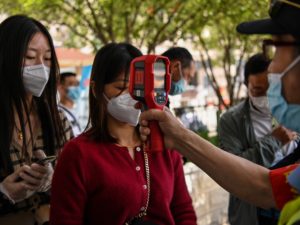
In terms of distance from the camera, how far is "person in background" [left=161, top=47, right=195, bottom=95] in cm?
423

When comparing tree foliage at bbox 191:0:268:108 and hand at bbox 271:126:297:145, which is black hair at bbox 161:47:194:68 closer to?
hand at bbox 271:126:297:145

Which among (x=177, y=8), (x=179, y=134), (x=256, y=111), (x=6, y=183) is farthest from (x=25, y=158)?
(x=177, y=8)

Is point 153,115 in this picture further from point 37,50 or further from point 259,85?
point 259,85

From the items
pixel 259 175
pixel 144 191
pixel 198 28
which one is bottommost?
pixel 144 191

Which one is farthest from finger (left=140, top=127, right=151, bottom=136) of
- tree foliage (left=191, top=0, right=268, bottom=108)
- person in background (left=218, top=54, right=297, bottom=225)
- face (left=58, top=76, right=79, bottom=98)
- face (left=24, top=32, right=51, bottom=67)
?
tree foliage (left=191, top=0, right=268, bottom=108)

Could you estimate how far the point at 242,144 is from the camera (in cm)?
347

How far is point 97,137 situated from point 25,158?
39cm

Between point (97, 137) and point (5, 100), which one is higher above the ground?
point (5, 100)

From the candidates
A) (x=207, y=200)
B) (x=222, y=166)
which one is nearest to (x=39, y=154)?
(x=222, y=166)

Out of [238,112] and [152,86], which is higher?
[152,86]

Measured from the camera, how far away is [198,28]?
28.8 feet

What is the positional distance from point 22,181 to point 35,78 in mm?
577

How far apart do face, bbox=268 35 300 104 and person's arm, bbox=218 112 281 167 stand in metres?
1.66

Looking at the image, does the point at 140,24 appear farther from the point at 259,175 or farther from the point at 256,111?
the point at 259,175
